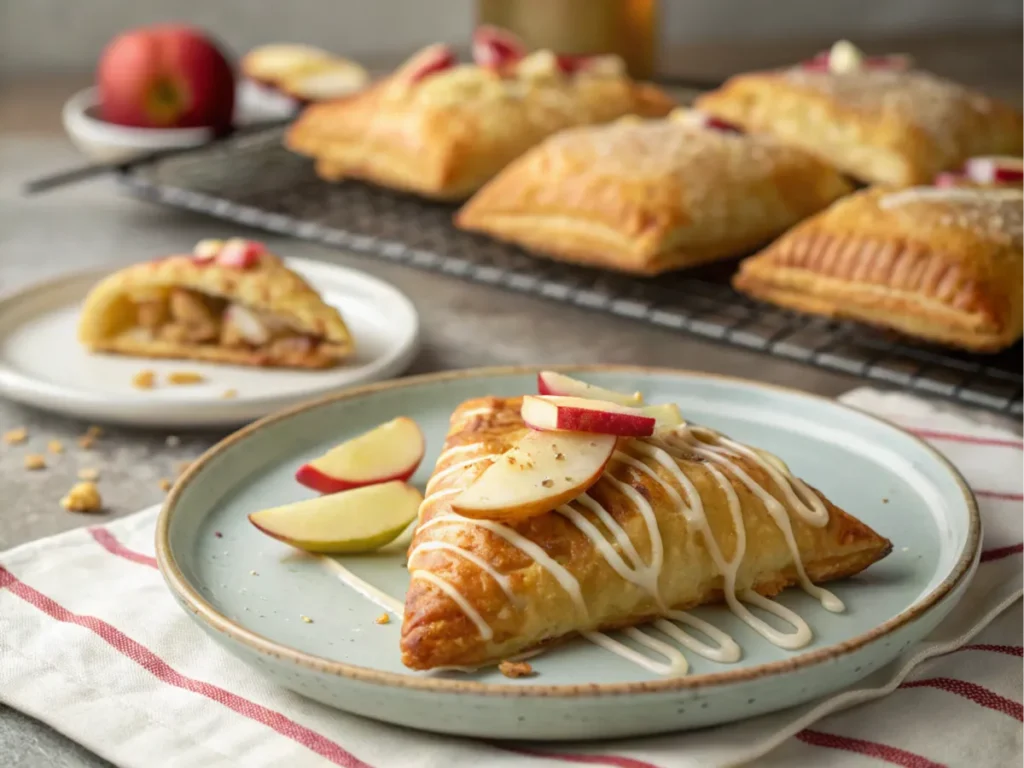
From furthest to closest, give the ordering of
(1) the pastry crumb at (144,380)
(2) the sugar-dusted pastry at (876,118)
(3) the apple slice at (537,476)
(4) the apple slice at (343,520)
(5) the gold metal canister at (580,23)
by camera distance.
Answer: (5) the gold metal canister at (580,23) < (2) the sugar-dusted pastry at (876,118) < (1) the pastry crumb at (144,380) < (4) the apple slice at (343,520) < (3) the apple slice at (537,476)

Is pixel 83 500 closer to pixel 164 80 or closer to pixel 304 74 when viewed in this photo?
pixel 164 80

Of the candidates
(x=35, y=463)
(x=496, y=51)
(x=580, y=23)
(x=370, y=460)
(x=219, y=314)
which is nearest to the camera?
(x=370, y=460)

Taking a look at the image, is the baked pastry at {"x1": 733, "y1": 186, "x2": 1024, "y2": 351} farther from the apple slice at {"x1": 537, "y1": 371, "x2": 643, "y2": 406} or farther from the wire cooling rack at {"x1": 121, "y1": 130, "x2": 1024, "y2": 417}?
the apple slice at {"x1": 537, "y1": 371, "x2": 643, "y2": 406}

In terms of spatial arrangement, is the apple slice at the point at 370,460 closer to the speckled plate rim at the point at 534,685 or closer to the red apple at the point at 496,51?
the speckled plate rim at the point at 534,685

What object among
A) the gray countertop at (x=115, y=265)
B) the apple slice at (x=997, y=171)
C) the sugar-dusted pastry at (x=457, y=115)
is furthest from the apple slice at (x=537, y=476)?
the sugar-dusted pastry at (x=457, y=115)

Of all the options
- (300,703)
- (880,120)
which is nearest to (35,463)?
(300,703)
